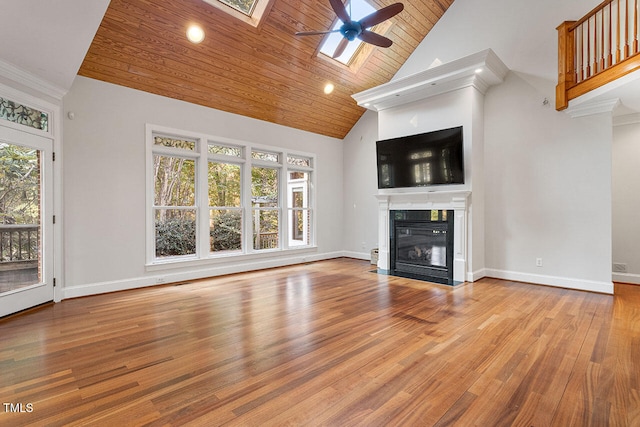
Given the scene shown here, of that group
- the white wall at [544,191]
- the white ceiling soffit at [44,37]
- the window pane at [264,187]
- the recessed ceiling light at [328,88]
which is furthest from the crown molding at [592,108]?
the white ceiling soffit at [44,37]

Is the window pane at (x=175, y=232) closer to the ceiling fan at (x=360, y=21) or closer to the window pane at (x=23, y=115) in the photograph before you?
the window pane at (x=23, y=115)

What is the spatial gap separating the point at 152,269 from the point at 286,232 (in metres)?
2.64

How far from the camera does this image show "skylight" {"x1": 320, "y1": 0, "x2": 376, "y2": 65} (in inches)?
201

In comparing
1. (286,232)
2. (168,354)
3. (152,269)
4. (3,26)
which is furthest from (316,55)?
(168,354)

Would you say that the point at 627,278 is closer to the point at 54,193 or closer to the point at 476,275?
the point at 476,275

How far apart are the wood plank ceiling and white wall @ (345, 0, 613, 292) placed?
1.33 meters

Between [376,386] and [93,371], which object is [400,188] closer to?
[376,386]

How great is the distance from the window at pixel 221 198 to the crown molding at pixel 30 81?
1.15 meters

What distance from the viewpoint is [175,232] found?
204 inches

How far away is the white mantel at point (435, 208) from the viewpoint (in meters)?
4.94

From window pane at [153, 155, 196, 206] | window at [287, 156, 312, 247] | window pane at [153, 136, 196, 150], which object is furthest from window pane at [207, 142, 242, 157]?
window at [287, 156, 312, 247]

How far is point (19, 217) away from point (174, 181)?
6.55ft

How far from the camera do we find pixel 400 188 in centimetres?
578

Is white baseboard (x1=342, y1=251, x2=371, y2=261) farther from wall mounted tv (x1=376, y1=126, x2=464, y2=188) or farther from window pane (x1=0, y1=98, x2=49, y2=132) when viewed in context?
window pane (x1=0, y1=98, x2=49, y2=132)
